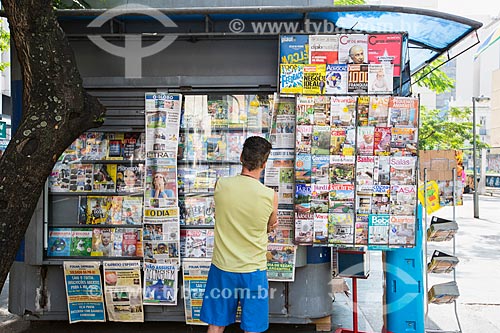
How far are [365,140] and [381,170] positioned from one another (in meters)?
0.30

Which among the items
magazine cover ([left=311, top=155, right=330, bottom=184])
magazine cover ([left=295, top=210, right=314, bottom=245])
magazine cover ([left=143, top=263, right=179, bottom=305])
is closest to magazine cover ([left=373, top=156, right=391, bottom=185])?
magazine cover ([left=311, top=155, right=330, bottom=184])

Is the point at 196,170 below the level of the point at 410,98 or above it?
below

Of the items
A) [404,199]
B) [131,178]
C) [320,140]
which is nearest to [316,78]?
[320,140]

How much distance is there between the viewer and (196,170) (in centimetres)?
560

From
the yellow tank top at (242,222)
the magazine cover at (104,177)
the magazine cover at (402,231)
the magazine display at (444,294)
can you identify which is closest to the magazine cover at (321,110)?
the magazine cover at (402,231)

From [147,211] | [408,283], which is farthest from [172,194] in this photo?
[408,283]

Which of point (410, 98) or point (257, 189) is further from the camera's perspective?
point (410, 98)

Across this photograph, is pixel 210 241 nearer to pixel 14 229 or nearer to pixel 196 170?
pixel 196 170

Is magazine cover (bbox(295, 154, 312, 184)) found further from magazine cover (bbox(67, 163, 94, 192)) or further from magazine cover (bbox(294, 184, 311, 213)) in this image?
magazine cover (bbox(67, 163, 94, 192))

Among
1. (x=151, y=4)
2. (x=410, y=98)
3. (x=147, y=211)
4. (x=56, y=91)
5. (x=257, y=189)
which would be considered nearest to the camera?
(x=257, y=189)

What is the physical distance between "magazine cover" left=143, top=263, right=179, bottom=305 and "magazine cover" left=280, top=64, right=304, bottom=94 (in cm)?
198

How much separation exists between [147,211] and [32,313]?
61.9 inches

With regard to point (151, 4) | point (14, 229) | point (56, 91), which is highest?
point (151, 4)

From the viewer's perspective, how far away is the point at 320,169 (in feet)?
16.8
